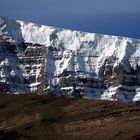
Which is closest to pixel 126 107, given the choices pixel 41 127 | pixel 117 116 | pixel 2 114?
pixel 117 116

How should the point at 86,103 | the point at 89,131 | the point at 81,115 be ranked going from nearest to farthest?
the point at 89,131 < the point at 81,115 < the point at 86,103

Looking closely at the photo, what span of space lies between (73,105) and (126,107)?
7.75 meters

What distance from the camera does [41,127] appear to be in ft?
263

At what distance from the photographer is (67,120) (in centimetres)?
8175

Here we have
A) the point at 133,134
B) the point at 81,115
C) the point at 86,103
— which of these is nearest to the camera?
the point at 133,134

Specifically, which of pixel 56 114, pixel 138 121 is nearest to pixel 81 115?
pixel 56 114

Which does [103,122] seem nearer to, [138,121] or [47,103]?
[138,121]

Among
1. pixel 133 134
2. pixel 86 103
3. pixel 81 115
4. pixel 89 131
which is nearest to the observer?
pixel 133 134

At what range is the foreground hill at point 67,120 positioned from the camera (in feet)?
247

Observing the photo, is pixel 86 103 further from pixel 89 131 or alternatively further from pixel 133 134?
pixel 133 134

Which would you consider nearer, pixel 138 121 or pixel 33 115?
pixel 138 121

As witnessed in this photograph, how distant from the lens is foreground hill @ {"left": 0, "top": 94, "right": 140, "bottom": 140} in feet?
247

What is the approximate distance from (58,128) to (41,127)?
187 cm

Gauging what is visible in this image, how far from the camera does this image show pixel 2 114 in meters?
91.8
